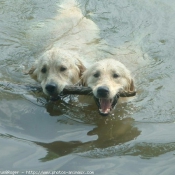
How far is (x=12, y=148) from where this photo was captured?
4.80 m

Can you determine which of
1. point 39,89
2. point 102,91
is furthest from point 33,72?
point 102,91

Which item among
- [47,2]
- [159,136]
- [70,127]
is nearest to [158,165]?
[159,136]

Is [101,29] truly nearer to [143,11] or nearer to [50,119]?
[143,11]

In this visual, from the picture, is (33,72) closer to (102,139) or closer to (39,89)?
(39,89)

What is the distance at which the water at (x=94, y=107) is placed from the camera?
461 centimetres

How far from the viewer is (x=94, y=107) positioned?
6.24 m

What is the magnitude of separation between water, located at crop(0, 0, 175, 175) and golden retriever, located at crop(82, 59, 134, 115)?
11.0 inches

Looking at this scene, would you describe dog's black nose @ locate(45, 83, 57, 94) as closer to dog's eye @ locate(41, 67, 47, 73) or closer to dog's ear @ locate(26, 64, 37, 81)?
dog's eye @ locate(41, 67, 47, 73)

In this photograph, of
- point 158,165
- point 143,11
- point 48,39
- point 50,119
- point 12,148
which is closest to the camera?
point 158,165

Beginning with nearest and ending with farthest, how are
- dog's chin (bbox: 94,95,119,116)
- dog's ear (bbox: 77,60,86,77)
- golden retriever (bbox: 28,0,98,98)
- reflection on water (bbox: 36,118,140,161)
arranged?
reflection on water (bbox: 36,118,140,161) < dog's chin (bbox: 94,95,119,116) < golden retriever (bbox: 28,0,98,98) < dog's ear (bbox: 77,60,86,77)

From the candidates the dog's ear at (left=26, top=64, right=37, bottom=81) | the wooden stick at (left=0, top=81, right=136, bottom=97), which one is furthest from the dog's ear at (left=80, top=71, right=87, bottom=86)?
the dog's ear at (left=26, top=64, right=37, bottom=81)

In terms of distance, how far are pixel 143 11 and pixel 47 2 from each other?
265cm

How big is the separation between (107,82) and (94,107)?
643mm

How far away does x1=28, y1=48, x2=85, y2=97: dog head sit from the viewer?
19.8 feet
